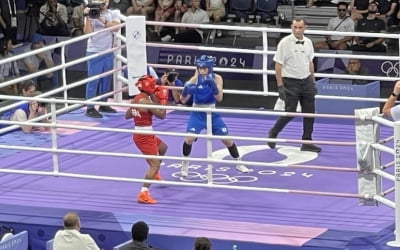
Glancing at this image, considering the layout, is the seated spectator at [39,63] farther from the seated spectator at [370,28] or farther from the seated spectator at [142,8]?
the seated spectator at [370,28]

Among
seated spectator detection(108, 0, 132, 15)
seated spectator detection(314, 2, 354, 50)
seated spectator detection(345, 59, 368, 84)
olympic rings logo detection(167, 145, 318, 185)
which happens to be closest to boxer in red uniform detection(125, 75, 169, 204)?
olympic rings logo detection(167, 145, 318, 185)

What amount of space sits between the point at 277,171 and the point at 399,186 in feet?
Result: 8.58

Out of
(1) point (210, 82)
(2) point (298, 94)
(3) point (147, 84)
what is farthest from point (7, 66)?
(3) point (147, 84)

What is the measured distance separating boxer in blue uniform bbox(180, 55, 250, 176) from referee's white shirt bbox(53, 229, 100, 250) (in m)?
2.28

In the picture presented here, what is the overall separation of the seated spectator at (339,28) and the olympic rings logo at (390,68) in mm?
1037

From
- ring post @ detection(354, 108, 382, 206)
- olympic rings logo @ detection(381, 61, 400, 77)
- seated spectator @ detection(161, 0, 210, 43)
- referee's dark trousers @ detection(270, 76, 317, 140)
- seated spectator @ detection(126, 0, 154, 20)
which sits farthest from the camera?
seated spectator @ detection(126, 0, 154, 20)

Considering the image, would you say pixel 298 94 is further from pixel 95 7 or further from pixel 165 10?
pixel 165 10

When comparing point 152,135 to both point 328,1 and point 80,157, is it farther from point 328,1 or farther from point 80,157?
point 328,1

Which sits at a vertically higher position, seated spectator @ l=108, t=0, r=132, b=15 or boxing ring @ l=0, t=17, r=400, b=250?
seated spectator @ l=108, t=0, r=132, b=15

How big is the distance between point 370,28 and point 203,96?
7.18 m

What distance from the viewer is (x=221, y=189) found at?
39.5ft

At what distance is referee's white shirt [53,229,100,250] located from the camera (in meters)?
9.87

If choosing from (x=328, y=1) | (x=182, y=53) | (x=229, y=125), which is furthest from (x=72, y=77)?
(x=229, y=125)

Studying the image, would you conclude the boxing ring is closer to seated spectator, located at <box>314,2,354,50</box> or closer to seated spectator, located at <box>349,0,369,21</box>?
seated spectator, located at <box>314,2,354,50</box>
